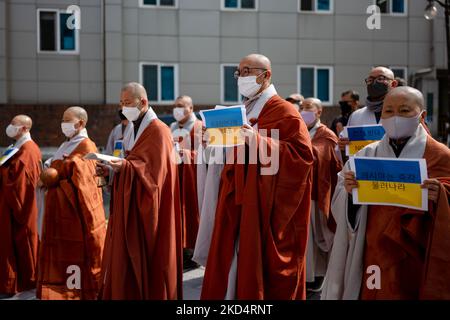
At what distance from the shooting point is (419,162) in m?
3.17

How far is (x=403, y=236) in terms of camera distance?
3338 millimetres

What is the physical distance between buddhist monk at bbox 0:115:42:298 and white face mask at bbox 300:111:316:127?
116 inches

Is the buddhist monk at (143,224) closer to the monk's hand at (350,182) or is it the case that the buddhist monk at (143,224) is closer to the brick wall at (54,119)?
the monk's hand at (350,182)

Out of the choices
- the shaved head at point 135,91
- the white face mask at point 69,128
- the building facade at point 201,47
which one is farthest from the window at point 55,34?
the shaved head at point 135,91

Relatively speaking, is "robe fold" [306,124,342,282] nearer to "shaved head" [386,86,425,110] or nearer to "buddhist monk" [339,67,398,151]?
"buddhist monk" [339,67,398,151]

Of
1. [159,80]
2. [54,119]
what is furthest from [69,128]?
[159,80]

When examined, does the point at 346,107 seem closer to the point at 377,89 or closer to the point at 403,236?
the point at 377,89

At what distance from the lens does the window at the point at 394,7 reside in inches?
664

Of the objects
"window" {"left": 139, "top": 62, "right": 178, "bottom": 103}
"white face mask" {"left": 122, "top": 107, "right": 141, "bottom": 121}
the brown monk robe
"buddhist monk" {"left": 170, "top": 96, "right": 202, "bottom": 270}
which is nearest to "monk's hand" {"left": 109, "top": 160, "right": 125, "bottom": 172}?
"white face mask" {"left": 122, "top": 107, "right": 141, "bottom": 121}

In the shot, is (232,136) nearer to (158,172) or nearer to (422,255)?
(158,172)

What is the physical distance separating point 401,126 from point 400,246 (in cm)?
66
